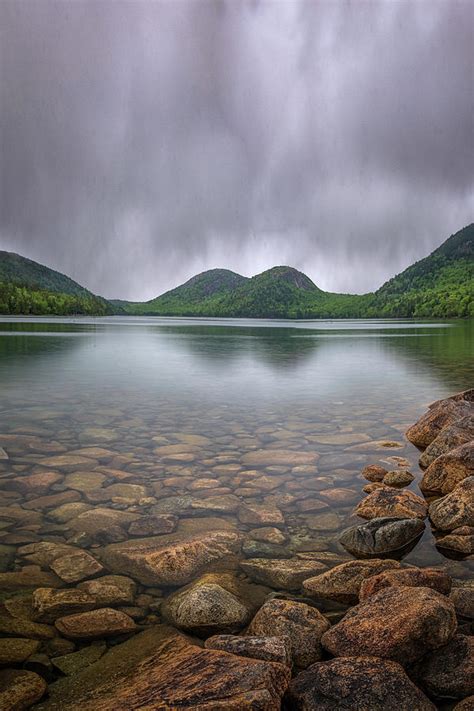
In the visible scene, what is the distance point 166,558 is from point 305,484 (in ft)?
12.0

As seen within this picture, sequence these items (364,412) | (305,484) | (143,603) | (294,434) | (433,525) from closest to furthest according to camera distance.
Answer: (143,603), (433,525), (305,484), (294,434), (364,412)

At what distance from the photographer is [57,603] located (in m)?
4.81

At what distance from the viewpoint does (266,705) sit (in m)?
3.05

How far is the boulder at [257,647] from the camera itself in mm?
3701

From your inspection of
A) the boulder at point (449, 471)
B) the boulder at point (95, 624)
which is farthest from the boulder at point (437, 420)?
the boulder at point (95, 624)

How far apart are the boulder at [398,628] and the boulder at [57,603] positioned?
96.7 inches

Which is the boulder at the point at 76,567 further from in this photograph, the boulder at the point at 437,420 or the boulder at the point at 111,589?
the boulder at the point at 437,420

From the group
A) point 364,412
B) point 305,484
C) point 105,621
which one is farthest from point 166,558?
point 364,412

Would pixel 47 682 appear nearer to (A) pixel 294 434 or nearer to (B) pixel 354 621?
(B) pixel 354 621

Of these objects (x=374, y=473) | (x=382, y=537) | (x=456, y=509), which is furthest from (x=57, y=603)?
(x=374, y=473)

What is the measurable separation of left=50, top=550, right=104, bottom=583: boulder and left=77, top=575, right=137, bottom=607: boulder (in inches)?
6.8

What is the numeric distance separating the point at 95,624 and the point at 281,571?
7.05ft

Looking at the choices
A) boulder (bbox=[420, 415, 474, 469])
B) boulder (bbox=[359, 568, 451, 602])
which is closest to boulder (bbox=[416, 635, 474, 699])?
boulder (bbox=[359, 568, 451, 602])

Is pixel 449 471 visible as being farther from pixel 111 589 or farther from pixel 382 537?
pixel 111 589
